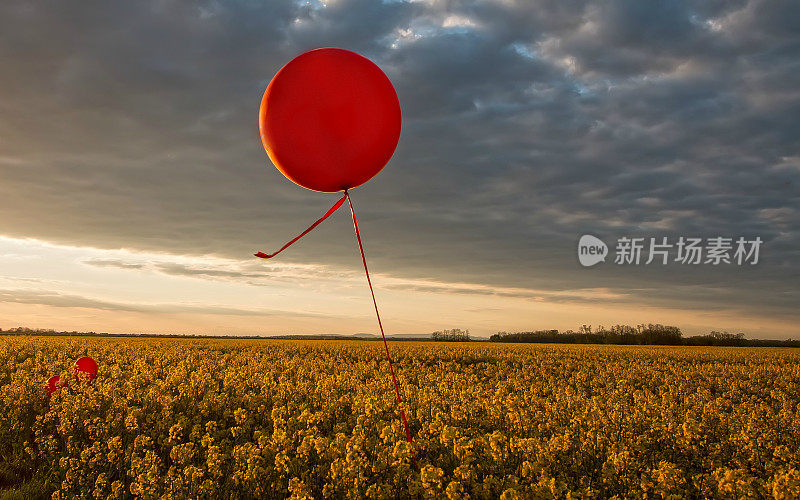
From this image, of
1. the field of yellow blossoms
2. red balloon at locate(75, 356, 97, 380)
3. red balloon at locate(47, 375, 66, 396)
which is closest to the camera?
the field of yellow blossoms

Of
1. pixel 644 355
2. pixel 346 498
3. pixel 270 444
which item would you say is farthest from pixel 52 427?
pixel 644 355

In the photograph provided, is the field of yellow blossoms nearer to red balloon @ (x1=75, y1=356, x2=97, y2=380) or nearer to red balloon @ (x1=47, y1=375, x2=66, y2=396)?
red balloon @ (x1=47, y1=375, x2=66, y2=396)

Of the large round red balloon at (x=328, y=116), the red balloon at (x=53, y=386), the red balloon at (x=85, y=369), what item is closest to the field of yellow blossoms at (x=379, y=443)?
the red balloon at (x=53, y=386)

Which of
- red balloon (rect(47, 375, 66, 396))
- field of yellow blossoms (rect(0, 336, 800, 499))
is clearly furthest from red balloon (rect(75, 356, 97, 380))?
red balloon (rect(47, 375, 66, 396))

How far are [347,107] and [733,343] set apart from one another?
53413 mm

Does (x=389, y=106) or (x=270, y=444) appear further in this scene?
(x=270, y=444)

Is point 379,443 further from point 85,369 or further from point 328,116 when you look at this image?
point 85,369

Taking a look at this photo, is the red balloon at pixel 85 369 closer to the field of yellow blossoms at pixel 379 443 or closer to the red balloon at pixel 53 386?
the field of yellow blossoms at pixel 379 443

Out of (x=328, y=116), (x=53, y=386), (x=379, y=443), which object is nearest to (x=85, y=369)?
(x=53, y=386)

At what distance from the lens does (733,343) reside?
48.4 meters

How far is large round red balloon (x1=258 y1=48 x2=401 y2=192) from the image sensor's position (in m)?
5.88

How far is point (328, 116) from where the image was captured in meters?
5.87

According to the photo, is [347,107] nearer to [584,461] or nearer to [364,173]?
[364,173]

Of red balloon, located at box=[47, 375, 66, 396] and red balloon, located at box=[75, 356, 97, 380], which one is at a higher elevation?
red balloon, located at box=[75, 356, 97, 380]
